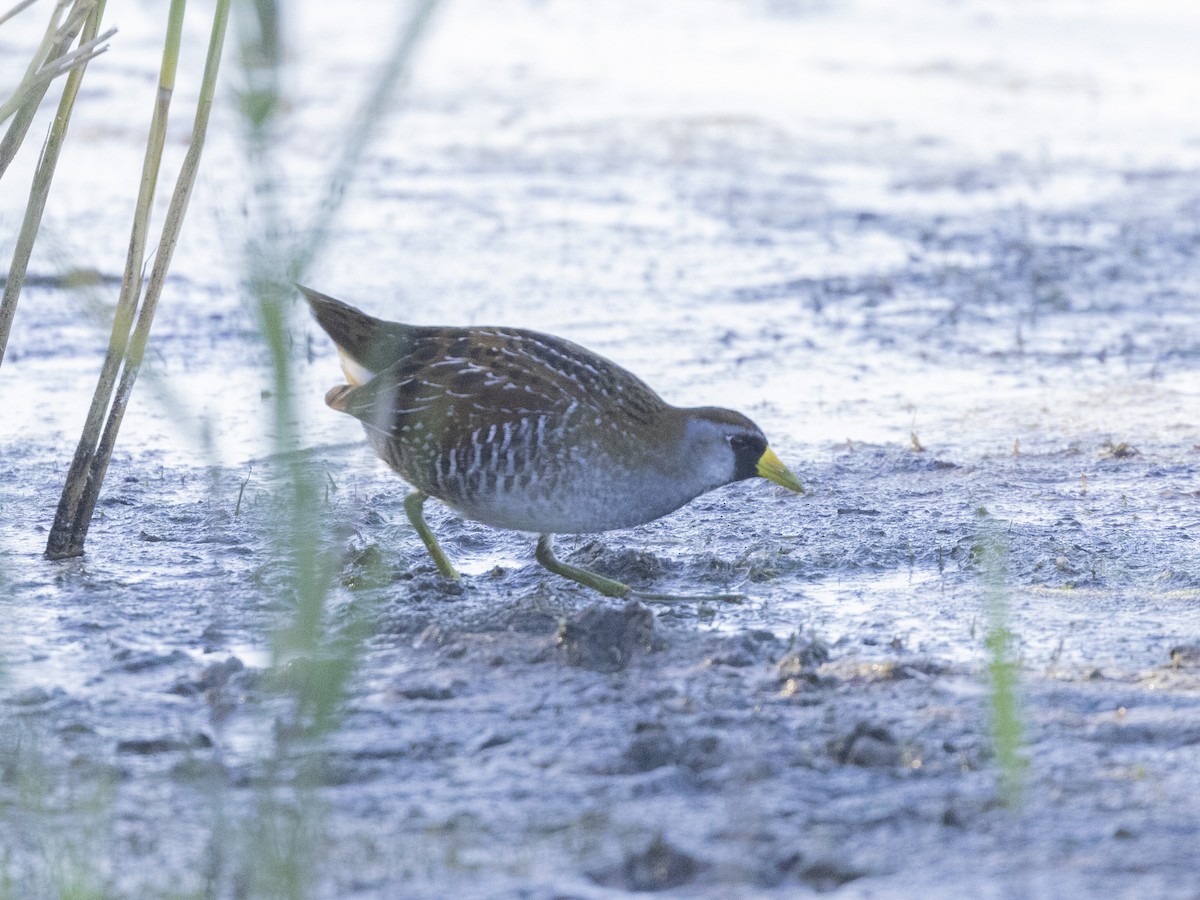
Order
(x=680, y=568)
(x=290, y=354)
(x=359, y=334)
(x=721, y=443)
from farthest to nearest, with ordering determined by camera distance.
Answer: (x=680, y=568) < (x=359, y=334) < (x=721, y=443) < (x=290, y=354)

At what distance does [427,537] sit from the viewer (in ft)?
16.0

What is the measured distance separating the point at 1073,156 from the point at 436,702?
8864mm

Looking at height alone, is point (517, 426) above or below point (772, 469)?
above

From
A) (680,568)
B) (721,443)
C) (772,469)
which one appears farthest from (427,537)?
(772,469)

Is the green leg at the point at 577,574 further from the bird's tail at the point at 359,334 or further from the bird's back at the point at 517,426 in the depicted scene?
the bird's tail at the point at 359,334

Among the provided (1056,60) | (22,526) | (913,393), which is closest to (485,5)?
(1056,60)

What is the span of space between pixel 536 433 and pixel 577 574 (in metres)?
0.56

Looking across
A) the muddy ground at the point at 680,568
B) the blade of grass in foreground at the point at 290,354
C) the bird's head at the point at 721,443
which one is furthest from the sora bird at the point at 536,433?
the blade of grass in foreground at the point at 290,354

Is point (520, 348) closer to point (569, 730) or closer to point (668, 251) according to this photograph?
point (569, 730)

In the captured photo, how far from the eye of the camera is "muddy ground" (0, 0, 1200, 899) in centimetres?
307

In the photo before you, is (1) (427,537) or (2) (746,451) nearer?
(2) (746,451)

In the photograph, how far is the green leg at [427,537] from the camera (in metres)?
4.87

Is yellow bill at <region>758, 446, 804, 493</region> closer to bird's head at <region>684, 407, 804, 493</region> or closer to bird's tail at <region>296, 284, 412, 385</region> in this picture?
bird's head at <region>684, 407, 804, 493</region>

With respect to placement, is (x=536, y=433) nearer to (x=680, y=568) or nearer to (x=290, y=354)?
(x=680, y=568)
